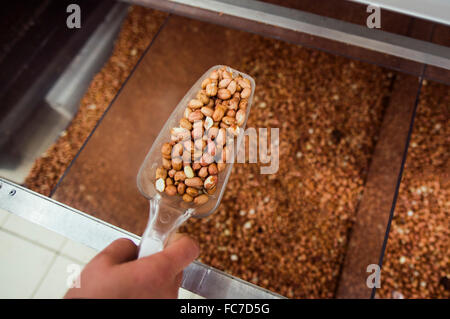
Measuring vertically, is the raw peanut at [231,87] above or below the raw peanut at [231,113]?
above

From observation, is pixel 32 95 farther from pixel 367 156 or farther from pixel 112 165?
pixel 367 156

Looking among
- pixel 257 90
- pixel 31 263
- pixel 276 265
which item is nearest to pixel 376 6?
pixel 257 90

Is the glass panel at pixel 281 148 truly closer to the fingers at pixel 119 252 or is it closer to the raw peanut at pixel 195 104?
the raw peanut at pixel 195 104

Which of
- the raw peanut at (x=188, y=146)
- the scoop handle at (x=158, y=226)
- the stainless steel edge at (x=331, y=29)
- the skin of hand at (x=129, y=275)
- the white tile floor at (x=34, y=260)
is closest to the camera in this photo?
the skin of hand at (x=129, y=275)

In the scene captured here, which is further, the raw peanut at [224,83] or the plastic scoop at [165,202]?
the raw peanut at [224,83]

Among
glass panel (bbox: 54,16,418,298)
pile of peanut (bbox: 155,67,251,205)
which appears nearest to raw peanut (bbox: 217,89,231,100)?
pile of peanut (bbox: 155,67,251,205)

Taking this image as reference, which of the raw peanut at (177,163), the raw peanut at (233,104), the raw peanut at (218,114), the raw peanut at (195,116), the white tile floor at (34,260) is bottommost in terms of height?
the white tile floor at (34,260)

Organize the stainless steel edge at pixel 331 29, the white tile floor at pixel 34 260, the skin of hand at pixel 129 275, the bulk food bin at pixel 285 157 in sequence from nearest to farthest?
the skin of hand at pixel 129 275 → the stainless steel edge at pixel 331 29 → the bulk food bin at pixel 285 157 → the white tile floor at pixel 34 260

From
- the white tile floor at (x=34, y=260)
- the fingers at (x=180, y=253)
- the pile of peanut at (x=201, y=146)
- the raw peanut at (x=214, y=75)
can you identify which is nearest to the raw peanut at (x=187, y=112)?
the pile of peanut at (x=201, y=146)
